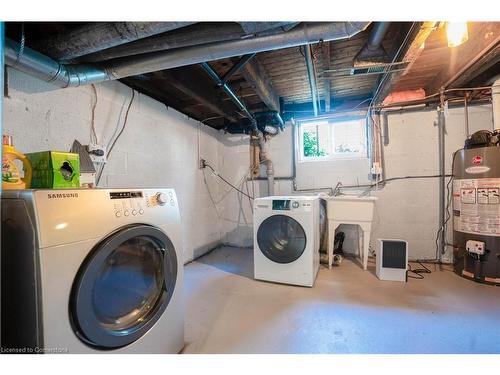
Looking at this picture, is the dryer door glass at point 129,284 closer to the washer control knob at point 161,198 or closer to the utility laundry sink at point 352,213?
the washer control knob at point 161,198

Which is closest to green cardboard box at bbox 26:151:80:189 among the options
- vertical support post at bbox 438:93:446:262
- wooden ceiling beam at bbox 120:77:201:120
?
wooden ceiling beam at bbox 120:77:201:120

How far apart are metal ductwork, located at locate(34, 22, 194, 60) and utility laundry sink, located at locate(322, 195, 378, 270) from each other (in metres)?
2.23

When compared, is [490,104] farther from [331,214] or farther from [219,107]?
[219,107]

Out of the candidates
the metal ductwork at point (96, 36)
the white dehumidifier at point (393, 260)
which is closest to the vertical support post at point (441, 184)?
the white dehumidifier at point (393, 260)

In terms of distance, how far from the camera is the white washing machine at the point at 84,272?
0.71 metres

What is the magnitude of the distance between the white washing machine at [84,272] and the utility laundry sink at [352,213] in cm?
198

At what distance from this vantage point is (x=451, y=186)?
262 centimetres

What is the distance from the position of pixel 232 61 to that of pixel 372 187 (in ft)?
7.61

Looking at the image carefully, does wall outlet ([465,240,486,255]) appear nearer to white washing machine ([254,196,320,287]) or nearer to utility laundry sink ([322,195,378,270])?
utility laundry sink ([322,195,378,270])

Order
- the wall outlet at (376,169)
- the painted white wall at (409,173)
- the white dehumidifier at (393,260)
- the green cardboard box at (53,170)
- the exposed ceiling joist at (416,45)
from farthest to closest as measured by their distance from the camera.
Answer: the wall outlet at (376,169) → the painted white wall at (409,173) → the white dehumidifier at (393,260) → the exposed ceiling joist at (416,45) → the green cardboard box at (53,170)

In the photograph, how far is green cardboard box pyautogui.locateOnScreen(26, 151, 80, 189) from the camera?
1.05m

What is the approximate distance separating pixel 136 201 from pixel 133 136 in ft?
4.45

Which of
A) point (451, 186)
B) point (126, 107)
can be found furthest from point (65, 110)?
point (451, 186)

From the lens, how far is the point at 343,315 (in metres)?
1.61
